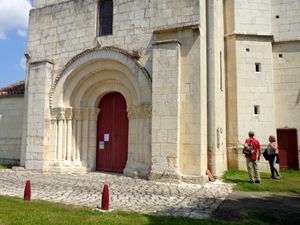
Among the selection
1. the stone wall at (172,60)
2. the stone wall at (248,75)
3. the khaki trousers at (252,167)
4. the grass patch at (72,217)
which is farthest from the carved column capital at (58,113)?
the khaki trousers at (252,167)

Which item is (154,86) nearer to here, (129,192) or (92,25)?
(129,192)

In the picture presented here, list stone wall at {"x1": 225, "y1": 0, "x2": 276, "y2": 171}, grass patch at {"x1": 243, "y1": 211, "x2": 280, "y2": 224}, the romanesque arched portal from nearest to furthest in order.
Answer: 1. grass patch at {"x1": 243, "y1": 211, "x2": 280, "y2": 224}
2. the romanesque arched portal
3. stone wall at {"x1": 225, "y1": 0, "x2": 276, "y2": 171}

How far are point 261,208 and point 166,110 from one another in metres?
3.90

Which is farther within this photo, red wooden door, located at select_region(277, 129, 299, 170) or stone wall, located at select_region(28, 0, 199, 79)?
red wooden door, located at select_region(277, 129, 299, 170)

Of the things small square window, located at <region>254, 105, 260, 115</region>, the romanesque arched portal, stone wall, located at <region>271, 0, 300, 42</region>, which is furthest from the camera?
stone wall, located at <region>271, 0, 300, 42</region>

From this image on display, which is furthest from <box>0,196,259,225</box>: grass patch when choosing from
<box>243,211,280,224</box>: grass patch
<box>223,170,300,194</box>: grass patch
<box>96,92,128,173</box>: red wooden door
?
<box>96,92,128,173</box>: red wooden door

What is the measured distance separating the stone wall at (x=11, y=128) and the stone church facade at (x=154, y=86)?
47 mm

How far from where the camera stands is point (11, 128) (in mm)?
13203

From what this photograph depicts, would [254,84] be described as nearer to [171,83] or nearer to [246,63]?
[246,63]

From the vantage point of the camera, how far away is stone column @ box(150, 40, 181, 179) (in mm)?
8438

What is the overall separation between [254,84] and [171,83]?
439 centimetres

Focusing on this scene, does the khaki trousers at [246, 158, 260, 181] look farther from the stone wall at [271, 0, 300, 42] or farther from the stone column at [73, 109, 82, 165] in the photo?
the stone wall at [271, 0, 300, 42]

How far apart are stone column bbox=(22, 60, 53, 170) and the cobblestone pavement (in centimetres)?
130

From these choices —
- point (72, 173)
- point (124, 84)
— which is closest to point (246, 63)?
point (124, 84)
